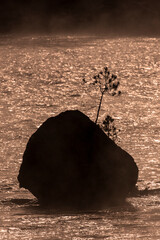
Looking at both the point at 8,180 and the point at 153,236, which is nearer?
the point at 153,236

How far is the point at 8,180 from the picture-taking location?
10069 cm

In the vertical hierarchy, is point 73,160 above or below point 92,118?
above

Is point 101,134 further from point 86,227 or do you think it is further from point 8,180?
point 8,180

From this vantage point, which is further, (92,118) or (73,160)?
(92,118)

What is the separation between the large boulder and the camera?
260 feet

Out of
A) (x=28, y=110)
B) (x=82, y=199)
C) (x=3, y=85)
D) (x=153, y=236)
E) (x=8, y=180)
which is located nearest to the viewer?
(x=153, y=236)

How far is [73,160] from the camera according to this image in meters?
79.2

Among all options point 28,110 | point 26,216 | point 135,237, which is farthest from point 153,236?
point 28,110

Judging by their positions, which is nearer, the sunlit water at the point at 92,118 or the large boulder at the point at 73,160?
the sunlit water at the point at 92,118

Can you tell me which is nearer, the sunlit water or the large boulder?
the sunlit water

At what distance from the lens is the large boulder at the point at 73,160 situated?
7912 cm

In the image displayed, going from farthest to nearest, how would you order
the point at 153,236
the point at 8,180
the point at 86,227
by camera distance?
1. the point at 8,180
2. the point at 86,227
3. the point at 153,236

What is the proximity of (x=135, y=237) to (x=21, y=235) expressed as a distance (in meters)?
7.29

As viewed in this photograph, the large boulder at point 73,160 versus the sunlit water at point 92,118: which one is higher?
the large boulder at point 73,160
